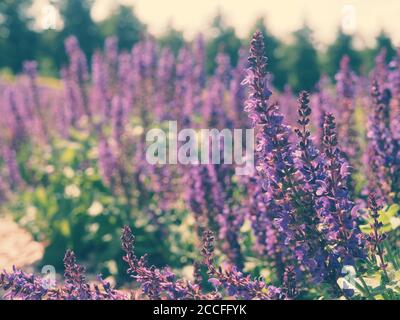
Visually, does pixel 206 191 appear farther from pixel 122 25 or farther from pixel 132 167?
pixel 122 25

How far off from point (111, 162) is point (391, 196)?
3.66 meters

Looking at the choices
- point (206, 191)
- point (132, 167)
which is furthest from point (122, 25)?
point (206, 191)

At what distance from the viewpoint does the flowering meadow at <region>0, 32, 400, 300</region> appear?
10.4 ft

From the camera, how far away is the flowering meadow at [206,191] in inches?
124

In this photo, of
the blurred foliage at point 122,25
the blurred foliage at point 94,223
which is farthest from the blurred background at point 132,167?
the blurred foliage at point 122,25

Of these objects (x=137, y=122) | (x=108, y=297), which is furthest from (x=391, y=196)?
(x=137, y=122)

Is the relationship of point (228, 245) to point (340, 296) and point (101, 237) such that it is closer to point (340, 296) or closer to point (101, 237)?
point (340, 296)

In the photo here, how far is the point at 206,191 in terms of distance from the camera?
505 cm
